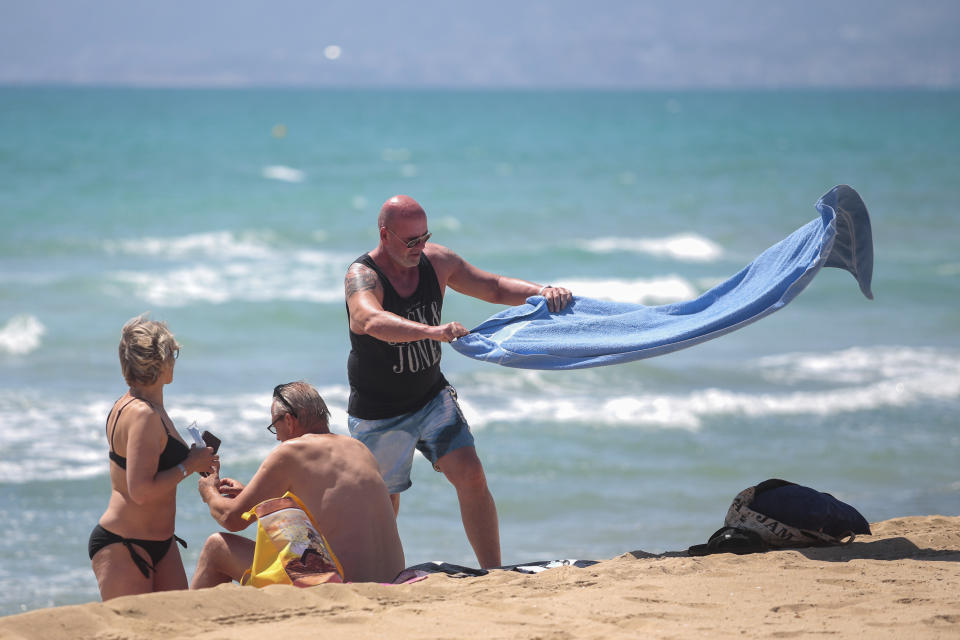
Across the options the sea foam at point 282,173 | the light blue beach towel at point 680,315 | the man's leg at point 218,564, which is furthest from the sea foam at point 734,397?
the sea foam at point 282,173

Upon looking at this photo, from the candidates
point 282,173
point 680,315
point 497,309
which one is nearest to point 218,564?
point 680,315

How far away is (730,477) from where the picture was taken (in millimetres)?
7965

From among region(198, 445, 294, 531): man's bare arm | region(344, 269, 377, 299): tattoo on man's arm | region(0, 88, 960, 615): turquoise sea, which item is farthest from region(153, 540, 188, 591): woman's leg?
region(0, 88, 960, 615): turquoise sea

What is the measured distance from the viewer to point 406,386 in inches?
197

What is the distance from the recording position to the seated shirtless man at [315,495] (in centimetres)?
422

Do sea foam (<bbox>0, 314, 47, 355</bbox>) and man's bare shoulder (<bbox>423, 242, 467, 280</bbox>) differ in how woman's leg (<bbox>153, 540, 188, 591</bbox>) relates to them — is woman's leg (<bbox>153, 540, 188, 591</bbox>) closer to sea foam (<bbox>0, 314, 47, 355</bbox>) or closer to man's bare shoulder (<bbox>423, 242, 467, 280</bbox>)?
man's bare shoulder (<bbox>423, 242, 467, 280</bbox>)

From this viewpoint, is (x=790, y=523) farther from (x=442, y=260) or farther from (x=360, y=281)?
(x=360, y=281)

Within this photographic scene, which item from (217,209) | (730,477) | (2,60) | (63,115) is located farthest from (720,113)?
(2,60)

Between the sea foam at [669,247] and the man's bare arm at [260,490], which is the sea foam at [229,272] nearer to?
the sea foam at [669,247]

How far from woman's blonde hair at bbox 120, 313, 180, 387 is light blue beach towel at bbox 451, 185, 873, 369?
1.51 m

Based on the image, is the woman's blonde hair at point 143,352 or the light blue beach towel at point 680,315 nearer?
the woman's blonde hair at point 143,352

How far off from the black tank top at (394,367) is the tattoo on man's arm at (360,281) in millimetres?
50

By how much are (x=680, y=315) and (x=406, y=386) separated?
54.9 inches

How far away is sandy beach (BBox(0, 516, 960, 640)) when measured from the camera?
3.72 metres
